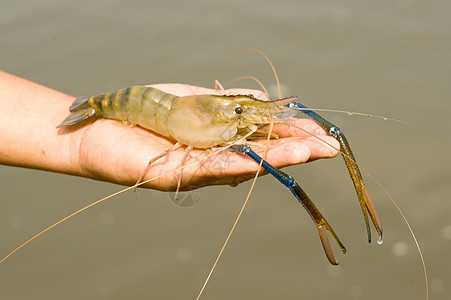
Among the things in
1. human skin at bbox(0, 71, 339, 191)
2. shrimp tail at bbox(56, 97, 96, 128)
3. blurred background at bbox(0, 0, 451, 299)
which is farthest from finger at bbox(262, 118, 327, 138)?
shrimp tail at bbox(56, 97, 96, 128)

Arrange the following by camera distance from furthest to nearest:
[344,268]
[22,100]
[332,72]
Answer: [332,72] → [344,268] → [22,100]

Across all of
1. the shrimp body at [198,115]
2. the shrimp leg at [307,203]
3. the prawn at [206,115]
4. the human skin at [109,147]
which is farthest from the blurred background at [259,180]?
the shrimp leg at [307,203]

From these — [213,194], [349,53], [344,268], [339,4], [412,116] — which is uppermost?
[339,4]

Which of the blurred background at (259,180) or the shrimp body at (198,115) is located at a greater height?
the shrimp body at (198,115)

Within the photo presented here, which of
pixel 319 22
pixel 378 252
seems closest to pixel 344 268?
pixel 378 252

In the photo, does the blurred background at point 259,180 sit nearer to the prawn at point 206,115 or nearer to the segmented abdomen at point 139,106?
the prawn at point 206,115

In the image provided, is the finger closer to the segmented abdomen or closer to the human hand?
the human hand

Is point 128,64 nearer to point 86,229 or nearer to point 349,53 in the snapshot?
point 86,229
